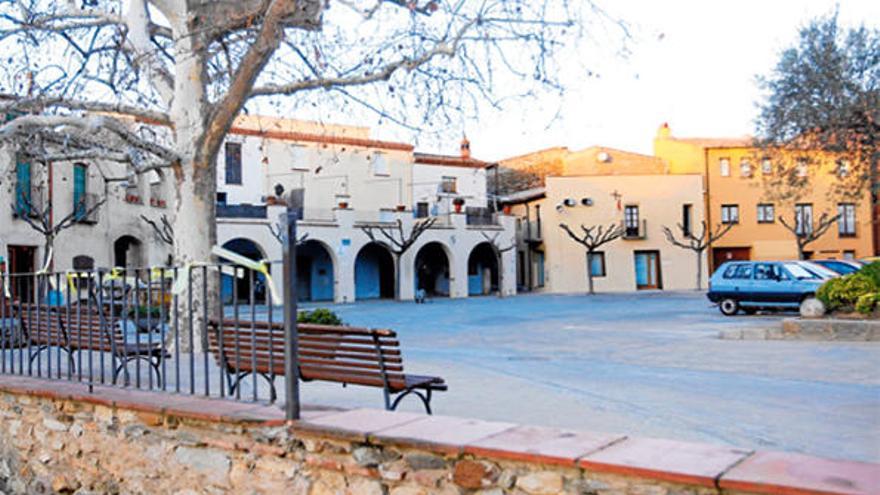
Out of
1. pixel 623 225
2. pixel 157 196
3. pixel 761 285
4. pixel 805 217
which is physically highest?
pixel 157 196

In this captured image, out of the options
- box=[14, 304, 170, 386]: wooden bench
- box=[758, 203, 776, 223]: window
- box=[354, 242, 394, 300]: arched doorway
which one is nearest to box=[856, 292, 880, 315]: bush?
box=[14, 304, 170, 386]: wooden bench

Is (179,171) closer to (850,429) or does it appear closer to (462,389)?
(462,389)

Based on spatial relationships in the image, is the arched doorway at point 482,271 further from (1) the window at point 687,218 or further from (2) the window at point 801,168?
(2) the window at point 801,168

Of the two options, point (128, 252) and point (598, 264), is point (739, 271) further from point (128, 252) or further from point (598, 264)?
point (598, 264)

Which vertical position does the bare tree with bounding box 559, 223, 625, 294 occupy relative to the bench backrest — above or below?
above

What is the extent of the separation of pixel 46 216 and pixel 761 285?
19.6 m

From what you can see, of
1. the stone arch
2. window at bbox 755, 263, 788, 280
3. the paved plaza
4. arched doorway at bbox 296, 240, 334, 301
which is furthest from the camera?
the stone arch

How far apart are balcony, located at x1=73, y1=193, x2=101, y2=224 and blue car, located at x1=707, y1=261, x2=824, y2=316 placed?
18380mm

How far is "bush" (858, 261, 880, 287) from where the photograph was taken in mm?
13577

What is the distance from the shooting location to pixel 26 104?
32.8 ft

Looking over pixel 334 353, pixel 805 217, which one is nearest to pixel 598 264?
pixel 805 217

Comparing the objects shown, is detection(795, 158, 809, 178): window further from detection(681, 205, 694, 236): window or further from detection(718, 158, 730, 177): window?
detection(718, 158, 730, 177): window

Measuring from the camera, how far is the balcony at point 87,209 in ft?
79.4

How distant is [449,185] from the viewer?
137 feet
